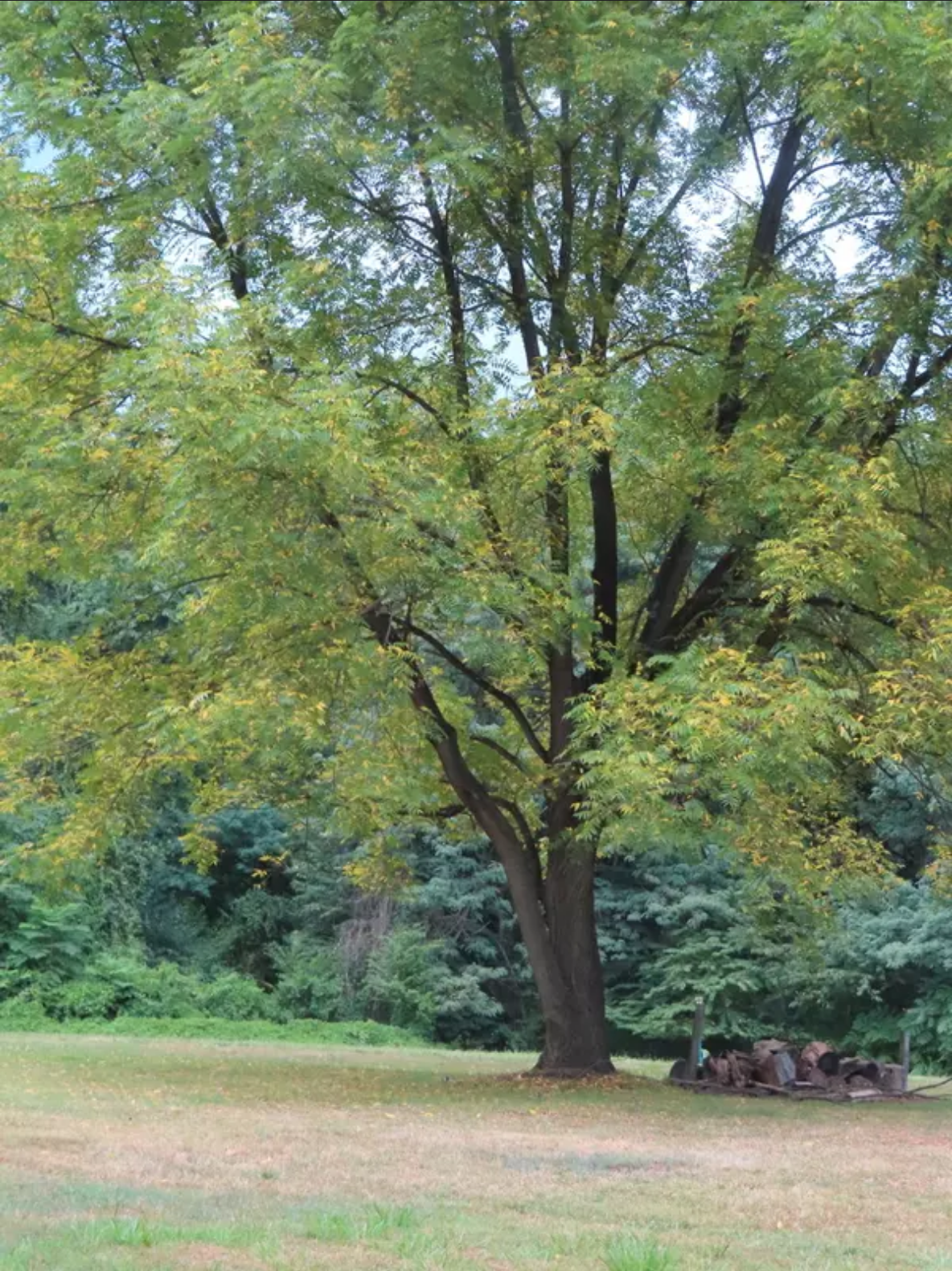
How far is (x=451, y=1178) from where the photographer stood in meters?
7.65

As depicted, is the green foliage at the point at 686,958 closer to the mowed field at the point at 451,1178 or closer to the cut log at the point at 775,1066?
the cut log at the point at 775,1066

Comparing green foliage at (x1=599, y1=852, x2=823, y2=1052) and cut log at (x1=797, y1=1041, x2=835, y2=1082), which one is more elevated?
green foliage at (x1=599, y1=852, x2=823, y2=1052)

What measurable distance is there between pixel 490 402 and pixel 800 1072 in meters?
8.13

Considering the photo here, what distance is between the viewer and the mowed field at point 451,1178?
5.52 metres

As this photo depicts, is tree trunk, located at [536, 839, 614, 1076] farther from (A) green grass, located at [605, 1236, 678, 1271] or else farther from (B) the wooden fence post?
(A) green grass, located at [605, 1236, 678, 1271]

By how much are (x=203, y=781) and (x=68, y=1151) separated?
905cm

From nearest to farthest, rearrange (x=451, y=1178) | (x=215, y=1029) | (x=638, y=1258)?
(x=638, y=1258) → (x=451, y=1178) → (x=215, y=1029)

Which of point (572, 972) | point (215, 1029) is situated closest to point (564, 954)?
point (572, 972)

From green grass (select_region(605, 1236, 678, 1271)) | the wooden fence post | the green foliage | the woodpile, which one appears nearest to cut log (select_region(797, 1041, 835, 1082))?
the woodpile

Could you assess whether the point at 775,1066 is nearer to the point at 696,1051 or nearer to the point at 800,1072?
the point at 800,1072

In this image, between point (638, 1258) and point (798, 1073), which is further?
point (798, 1073)

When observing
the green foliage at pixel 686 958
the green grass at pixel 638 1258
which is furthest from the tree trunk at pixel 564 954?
the green foliage at pixel 686 958

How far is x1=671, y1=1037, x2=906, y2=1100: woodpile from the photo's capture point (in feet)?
51.2

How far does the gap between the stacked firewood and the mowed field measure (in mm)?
1334
